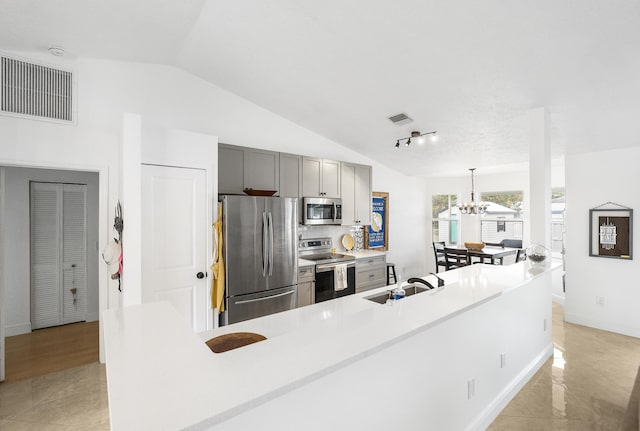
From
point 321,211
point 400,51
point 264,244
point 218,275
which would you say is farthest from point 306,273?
point 400,51

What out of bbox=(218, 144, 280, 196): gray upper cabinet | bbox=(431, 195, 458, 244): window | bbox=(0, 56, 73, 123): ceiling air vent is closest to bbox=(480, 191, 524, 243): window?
bbox=(431, 195, 458, 244): window

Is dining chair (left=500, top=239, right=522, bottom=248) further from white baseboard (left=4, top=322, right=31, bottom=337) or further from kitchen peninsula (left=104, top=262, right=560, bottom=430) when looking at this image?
white baseboard (left=4, top=322, right=31, bottom=337)

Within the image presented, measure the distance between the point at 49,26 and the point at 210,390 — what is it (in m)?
3.19

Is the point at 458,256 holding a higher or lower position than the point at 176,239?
lower

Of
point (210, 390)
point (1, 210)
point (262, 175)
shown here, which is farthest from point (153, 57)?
point (210, 390)

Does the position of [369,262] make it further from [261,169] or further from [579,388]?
[579,388]

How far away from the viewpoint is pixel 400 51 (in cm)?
254

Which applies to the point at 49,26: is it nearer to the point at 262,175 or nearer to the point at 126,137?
the point at 126,137

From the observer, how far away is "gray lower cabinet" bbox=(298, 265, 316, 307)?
3.71 metres

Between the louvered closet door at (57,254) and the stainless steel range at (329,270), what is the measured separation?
305 cm

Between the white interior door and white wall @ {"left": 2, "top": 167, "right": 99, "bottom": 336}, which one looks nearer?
the white interior door

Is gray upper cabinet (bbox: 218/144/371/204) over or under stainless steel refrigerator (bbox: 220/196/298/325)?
over

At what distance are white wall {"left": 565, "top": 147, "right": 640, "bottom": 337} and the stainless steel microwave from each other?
324 cm

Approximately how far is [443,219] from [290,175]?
4373mm
